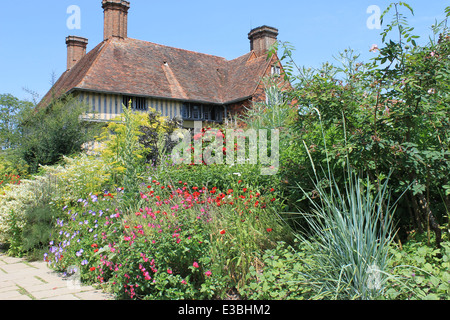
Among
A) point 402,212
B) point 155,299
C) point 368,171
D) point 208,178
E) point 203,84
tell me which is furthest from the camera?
point 203,84

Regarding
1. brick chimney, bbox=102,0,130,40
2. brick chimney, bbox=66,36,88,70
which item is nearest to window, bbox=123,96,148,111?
brick chimney, bbox=102,0,130,40

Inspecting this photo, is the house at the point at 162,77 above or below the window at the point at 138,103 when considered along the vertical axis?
above

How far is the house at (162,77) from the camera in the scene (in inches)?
675

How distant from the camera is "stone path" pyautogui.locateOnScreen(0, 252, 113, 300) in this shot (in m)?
3.14

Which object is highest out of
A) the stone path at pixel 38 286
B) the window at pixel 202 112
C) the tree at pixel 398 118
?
the window at pixel 202 112

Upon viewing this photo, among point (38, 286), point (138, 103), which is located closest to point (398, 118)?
point (38, 286)

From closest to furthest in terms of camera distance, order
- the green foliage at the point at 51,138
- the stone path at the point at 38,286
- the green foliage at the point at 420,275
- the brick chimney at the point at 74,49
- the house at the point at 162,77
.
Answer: the green foliage at the point at 420,275
the stone path at the point at 38,286
the green foliage at the point at 51,138
the house at the point at 162,77
the brick chimney at the point at 74,49

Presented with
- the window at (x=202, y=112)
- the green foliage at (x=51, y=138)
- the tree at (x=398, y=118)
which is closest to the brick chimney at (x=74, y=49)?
the window at (x=202, y=112)

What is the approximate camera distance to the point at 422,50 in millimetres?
2883

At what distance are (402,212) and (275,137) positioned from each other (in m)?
1.91

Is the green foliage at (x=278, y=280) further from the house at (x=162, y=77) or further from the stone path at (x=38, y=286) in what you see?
the house at (x=162, y=77)

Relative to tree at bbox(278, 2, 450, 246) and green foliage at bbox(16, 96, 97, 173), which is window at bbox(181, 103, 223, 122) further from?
tree at bbox(278, 2, 450, 246)
